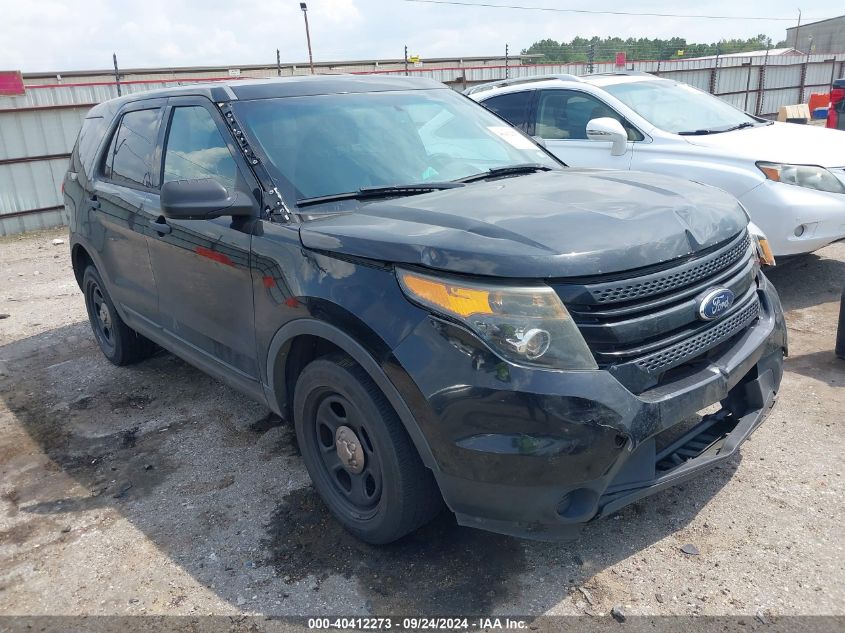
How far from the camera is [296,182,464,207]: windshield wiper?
3.00 m

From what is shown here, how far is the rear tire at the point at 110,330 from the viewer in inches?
195

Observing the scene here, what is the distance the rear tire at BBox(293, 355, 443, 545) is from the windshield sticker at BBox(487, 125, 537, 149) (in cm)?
180

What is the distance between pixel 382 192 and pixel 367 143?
14.1 inches

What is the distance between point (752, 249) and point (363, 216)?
1.70m

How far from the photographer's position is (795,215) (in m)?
5.22

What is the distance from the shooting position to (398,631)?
2.43 metres

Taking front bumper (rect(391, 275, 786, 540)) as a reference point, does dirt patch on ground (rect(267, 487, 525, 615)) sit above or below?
below

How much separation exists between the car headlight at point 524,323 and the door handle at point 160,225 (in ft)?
6.83

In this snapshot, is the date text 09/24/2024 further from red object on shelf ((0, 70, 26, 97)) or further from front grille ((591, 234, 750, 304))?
red object on shelf ((0, 70, 26, 97))

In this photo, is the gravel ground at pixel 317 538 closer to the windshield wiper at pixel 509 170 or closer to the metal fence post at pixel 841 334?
the metal fence post at pixel 841 334

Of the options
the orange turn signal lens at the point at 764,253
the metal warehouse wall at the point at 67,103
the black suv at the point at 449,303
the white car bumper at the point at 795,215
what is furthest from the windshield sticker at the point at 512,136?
the metal warehouse wall at the point at 67,103

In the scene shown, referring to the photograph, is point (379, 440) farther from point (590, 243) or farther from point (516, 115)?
point (516, 115)

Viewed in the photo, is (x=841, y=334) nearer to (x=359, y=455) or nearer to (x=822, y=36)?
(x=359, y=455)

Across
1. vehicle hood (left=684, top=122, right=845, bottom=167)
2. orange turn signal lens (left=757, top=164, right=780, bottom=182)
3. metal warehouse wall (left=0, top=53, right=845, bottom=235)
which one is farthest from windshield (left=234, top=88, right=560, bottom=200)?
metal warehouse wall (left=0, top=53, right=845, bottom=235)
